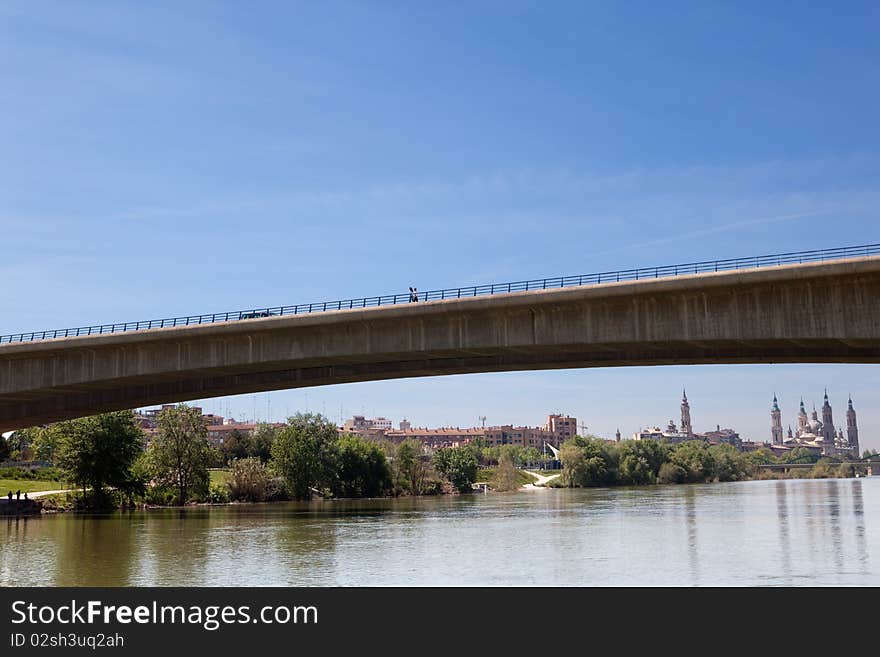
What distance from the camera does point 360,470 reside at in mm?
108062

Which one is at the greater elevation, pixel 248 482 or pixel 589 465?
pixel 248 482

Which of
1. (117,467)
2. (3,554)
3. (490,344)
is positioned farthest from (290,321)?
(117,467)

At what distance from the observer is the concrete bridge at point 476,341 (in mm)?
36062

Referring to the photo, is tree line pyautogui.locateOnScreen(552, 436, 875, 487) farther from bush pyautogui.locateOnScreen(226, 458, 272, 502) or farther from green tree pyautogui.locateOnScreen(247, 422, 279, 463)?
bush pyautogui.locateOnScreen(226, 458, 272, 502)

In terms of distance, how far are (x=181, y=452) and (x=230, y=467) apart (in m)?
17.4

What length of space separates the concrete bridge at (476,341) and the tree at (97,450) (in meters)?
14.2

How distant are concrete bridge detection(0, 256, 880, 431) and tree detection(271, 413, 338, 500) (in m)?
40.7

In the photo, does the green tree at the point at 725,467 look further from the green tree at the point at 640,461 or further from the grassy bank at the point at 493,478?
the grassy bank at the point at 493,478

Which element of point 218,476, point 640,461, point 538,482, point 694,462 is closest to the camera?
point 218,476

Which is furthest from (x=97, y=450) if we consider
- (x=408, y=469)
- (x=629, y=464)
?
(x=629, y=464)

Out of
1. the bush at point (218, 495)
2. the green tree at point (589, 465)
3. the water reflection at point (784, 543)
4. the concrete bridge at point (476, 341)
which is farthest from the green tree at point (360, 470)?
the green tree at point (589, 465)

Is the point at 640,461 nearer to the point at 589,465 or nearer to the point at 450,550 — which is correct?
the point at 589,465
